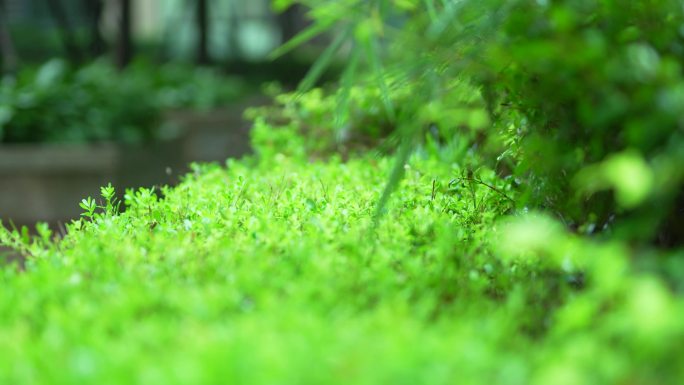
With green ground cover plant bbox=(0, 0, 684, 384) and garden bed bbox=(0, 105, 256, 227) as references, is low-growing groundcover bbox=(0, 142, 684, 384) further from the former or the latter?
garden bed bbox=(0, 105, 256, 227)

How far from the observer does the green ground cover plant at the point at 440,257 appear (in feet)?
4.92

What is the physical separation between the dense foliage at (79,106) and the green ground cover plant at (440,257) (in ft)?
18.1

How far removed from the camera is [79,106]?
8.78 meters

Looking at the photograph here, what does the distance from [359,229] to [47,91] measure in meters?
6.91

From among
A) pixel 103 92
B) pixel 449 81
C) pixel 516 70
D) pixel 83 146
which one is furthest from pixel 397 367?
pixel 103 92

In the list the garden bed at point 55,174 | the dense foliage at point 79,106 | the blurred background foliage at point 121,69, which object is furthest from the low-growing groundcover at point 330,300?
the blurred background foliage at point 121,69

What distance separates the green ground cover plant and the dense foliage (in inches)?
217

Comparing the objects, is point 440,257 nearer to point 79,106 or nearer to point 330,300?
point 330,300

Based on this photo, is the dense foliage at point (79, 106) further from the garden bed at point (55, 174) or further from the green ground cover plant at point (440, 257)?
the green ground cover plant at point (440, 257)

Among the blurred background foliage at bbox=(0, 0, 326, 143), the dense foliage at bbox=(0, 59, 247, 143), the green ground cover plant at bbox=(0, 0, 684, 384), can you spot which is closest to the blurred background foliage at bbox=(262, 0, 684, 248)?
the green ground cover plant at bbox=(0, 0, 684, 384)

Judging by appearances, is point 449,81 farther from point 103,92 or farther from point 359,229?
point 103,92

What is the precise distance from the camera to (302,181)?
328 cm

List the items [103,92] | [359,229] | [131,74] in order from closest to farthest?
[359,229] < [103,92] < [131,74]

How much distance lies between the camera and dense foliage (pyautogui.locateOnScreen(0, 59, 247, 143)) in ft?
26.9
